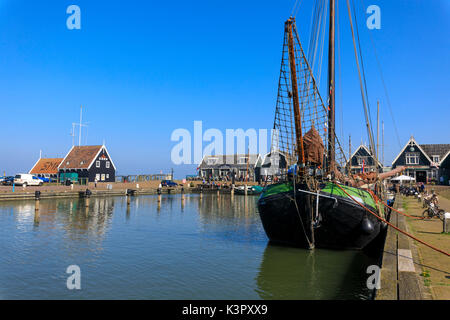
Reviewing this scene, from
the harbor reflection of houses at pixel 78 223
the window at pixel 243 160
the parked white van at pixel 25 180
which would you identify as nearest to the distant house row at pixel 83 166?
the parked white van at pixel 25 180

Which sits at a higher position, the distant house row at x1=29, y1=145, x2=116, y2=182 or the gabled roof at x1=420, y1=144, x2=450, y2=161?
the gabled roof at x1=420, y1=144, x2=450, y2=161

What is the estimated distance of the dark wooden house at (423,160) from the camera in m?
59.8

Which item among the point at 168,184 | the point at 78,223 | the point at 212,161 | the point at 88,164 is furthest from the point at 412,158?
the point at 88,164

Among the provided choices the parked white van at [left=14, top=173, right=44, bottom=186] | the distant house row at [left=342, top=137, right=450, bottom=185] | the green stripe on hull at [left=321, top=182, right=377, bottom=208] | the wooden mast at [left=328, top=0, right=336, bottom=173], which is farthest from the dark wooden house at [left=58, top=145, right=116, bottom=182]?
the green stripe on hull at [left=321, top=182, right=377, bottom=208]

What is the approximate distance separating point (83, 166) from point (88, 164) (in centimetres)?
114

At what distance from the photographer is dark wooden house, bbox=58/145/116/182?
63.4 meters

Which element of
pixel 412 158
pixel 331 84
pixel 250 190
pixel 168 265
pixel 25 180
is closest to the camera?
pixel 168 265

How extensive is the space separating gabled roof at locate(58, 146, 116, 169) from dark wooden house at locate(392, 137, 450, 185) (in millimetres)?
57707

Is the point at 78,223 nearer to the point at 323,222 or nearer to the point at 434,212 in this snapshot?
the point at 323,222

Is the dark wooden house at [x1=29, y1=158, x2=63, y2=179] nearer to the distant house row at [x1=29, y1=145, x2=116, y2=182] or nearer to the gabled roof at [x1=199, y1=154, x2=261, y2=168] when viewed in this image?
the distant house row at [x1=29, y1=145, x2=116, y2=182]

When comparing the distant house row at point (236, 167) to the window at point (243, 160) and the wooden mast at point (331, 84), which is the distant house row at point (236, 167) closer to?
the window at point (243, 160)

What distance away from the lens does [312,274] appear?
12664 millimetres
